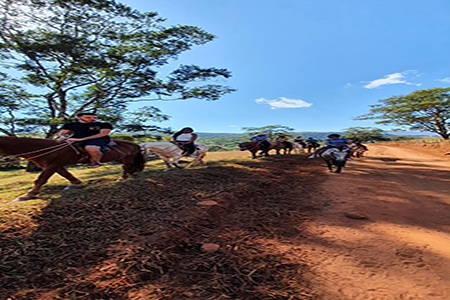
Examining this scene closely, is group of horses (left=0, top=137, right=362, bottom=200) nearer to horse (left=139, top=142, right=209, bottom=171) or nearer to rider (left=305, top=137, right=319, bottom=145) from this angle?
horse (left=139, top=142, right=209, bottom=171)

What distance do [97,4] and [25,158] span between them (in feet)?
30.4

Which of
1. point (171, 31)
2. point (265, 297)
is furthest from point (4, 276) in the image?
point (171, 31)

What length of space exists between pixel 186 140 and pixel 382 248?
7005 millimetres

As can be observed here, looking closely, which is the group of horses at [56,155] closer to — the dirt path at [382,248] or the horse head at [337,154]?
the dirt path at [382,248]

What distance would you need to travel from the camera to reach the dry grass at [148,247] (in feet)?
6.48

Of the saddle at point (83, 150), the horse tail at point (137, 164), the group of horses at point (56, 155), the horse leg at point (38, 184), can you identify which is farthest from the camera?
the horse tail at point (137, 164)

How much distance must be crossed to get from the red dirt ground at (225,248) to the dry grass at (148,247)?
0.01 metres

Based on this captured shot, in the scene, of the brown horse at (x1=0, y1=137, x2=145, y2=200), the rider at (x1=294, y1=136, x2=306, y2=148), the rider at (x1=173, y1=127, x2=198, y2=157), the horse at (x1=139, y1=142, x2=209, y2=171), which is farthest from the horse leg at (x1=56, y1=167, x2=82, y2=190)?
the rider at (x1=294, y1=136, x2=306, y2=148)

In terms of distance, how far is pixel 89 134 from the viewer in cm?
501

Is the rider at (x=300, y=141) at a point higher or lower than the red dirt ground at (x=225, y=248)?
higher

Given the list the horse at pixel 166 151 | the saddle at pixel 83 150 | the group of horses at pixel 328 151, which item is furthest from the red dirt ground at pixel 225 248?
the group of horses at pixel 328 151

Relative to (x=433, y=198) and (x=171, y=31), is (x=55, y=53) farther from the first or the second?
(x=433, y=198)

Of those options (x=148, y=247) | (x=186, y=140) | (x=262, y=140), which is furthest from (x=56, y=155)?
(x=262, y=140)

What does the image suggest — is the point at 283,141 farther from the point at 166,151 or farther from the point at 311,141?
the point at 166,151
